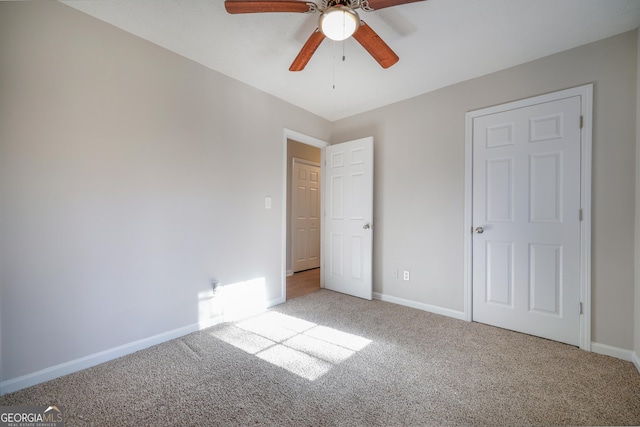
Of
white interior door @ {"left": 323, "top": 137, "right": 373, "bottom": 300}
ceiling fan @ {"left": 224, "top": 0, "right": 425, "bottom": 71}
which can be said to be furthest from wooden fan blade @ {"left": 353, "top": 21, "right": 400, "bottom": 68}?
white interior door @ {"left": 323, "top": 137, "right": 373, "bottom": 300}

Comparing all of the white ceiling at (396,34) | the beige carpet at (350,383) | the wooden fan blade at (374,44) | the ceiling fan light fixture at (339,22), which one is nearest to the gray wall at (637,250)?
the beige carpet at (350,383)

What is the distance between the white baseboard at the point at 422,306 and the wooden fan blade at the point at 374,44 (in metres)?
2.50

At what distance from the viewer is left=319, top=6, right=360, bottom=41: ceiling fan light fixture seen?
154 centimetres

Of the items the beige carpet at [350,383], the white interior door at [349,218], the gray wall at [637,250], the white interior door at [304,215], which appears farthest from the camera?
the white interior door at [304,215]

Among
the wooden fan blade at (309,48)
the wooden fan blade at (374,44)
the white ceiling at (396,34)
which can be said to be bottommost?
the wooden fan blade at (374,44)

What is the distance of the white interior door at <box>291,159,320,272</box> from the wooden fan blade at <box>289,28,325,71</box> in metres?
2.90

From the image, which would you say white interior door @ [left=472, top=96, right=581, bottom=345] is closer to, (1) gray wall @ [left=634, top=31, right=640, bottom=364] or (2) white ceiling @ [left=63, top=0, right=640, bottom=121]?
(1) gray wall @ [left=634, top=31, right=640, bottom=364]

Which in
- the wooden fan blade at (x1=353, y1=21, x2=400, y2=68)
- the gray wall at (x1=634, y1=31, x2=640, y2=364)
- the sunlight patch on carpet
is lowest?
the sunlight patch on carpet

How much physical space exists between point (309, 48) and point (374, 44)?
453 mm

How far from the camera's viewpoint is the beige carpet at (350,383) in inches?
56.1

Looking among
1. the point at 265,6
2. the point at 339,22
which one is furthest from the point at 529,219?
the point at 265,6

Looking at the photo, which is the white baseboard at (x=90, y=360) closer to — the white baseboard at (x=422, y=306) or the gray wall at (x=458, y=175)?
the white baseboard at (x=422, y=306)

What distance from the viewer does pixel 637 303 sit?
75.9 inches

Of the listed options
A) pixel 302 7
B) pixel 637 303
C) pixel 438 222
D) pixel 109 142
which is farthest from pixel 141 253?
pixel 637 303
